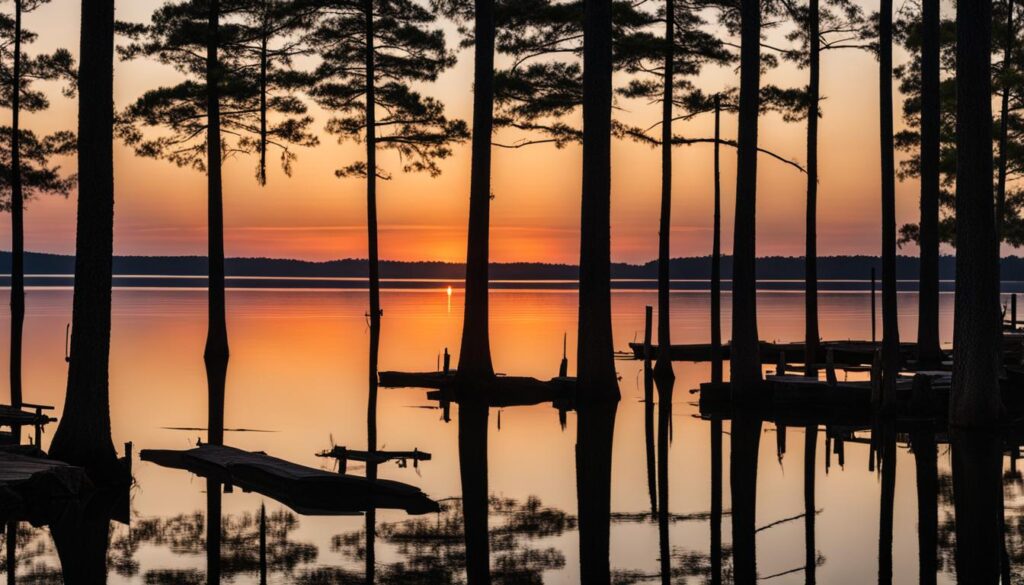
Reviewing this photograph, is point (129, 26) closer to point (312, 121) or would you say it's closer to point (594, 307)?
point (312, 121)

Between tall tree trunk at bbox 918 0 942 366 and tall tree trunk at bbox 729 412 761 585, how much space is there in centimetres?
1043

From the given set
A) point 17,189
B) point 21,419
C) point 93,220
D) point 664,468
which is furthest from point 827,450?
point 17,189

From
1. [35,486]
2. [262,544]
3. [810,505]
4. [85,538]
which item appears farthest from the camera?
[810,505]

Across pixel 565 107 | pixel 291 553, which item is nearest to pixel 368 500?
pixel 291 553

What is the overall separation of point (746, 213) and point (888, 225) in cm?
326

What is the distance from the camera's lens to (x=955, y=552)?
14.4 m

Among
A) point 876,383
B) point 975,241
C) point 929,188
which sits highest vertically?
point 929,188

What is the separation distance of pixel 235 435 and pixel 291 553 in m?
10.8

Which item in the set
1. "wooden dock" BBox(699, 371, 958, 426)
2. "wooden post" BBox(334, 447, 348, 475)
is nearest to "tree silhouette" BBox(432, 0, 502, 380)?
"wooden dock" BBox(699, 371, 958, 426)

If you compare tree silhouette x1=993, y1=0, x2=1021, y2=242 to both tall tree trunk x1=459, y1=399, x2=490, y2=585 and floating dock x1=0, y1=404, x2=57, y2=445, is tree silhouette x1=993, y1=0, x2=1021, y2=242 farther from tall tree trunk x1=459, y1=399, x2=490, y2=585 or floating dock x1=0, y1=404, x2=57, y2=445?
floating dock x1=0, y1=404, x2=57, y2=445

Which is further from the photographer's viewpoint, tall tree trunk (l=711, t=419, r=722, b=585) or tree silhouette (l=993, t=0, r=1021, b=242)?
tree silhouette (l=993, t=0, r=1021, b=242)

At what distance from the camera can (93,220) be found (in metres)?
19.2

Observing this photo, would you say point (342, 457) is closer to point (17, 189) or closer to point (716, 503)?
point (716, 503)

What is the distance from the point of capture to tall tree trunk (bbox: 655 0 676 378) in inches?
1423
